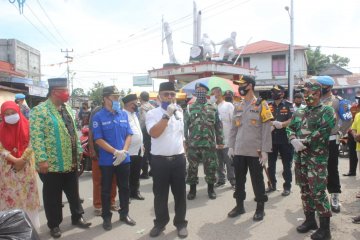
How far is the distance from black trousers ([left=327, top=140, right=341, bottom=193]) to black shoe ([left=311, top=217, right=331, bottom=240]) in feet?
3.27

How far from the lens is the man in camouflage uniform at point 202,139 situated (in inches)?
237

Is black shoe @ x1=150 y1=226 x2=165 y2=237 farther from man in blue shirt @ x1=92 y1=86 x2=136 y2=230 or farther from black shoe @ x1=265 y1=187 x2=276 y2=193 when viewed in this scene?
black shoe @ x1=265 y1=187 x2=276 y2=193

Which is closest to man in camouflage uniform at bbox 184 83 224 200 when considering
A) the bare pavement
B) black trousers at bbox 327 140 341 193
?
the bare pavement

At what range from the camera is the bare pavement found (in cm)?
435

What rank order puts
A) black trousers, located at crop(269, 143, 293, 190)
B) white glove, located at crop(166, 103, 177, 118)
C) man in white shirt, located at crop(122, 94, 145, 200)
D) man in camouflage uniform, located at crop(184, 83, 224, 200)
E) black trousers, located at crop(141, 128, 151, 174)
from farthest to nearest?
black trousers, located at crop(141, 128, 151, 174)
black trousers, located at crop(269, 143, 293, 190)
man in camouflage uniform, located at crop(184, 83, 224, 200)
man in white shirt, located at crop(122, 94, 145, 200)
white glove, located at crop(166, 103, 177, 118)

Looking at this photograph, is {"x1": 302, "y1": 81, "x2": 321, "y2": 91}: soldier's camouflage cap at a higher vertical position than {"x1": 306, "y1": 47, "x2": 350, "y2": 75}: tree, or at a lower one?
lower

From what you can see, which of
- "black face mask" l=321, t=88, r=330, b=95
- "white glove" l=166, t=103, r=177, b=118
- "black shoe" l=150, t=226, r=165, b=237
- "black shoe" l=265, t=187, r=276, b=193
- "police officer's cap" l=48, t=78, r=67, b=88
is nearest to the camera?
"white glove" l=166, t=103, r=177, b=118

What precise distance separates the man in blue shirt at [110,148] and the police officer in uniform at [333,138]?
275 centimetres

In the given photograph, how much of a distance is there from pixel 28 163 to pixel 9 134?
43cm

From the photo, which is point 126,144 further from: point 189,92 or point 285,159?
point 189,92

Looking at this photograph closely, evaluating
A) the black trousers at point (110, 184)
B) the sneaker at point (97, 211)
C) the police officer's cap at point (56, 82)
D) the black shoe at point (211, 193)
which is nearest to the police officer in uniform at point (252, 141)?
the black shoe at point (211, 193)

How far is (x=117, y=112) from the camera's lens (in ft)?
15.8

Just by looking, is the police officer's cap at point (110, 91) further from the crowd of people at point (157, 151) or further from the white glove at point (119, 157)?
the white glove at point (119, 157)

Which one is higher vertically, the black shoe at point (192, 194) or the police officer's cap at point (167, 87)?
the police officer's cap at point (167, 87)
